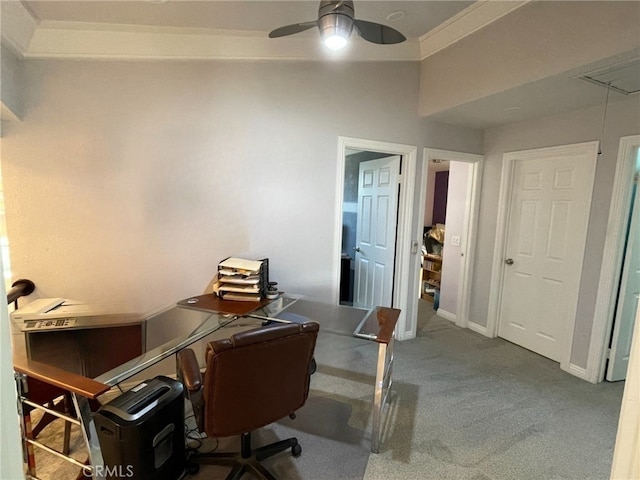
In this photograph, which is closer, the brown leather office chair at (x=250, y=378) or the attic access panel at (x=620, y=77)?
the brown leather office chair at (x=250, y=378)

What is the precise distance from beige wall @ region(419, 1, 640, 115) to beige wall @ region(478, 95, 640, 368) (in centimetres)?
97

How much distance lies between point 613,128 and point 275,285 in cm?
299

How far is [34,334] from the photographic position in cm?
178

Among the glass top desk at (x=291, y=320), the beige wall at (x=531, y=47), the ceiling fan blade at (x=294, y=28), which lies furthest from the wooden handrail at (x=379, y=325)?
the beige wall at (x=531, y=47)

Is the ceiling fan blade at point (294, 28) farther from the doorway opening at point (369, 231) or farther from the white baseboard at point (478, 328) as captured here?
the white baseboard at point (478, 328)

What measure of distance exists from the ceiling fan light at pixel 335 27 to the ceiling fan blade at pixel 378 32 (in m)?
0.12

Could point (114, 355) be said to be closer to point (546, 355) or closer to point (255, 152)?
point (255, 152)

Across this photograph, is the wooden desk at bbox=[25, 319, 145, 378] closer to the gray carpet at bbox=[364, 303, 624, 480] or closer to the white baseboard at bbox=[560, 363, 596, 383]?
the gray carpet at bbox=[364, 303, 624, 480]

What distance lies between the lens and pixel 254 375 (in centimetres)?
149

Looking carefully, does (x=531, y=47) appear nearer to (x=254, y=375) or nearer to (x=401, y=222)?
(x=401, y=222)

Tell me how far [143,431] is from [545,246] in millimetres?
3548

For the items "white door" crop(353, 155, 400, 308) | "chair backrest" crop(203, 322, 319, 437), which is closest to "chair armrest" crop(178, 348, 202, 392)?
"chair backrest" crop(203, 322, 319, 437)

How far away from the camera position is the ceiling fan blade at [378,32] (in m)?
1.76

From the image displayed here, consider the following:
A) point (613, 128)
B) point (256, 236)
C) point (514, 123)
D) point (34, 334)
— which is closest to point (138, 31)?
point (256, 236)
